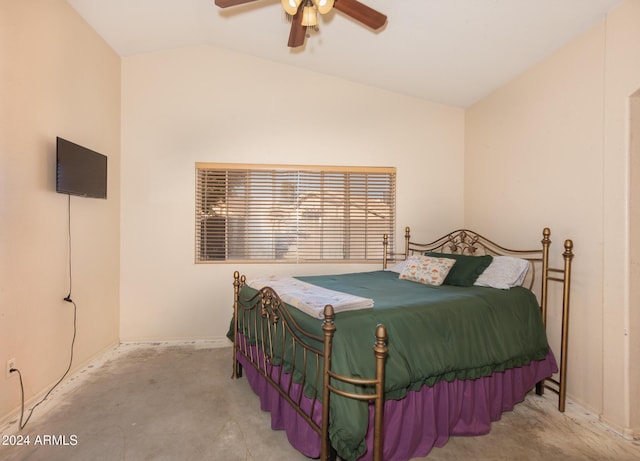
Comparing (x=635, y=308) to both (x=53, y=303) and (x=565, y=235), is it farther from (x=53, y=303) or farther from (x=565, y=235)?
(x=53, y=303)

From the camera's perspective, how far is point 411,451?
66.8 inches

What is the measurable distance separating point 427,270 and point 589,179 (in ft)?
4.27

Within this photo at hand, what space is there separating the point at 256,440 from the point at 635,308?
7.94 feet

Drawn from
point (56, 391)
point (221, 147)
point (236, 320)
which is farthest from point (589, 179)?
point (56, 391)

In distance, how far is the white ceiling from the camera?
232 centimetres

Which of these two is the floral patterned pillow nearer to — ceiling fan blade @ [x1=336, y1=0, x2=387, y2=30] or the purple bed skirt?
the purple bed skirt

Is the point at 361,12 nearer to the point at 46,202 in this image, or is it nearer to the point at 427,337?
the point at 427,337

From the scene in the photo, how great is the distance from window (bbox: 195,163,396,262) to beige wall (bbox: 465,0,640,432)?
1.43 metres

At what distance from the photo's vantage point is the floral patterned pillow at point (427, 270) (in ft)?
8.98

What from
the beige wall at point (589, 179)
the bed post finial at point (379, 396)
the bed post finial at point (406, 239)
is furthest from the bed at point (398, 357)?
the bed post finial at point (406, 239)

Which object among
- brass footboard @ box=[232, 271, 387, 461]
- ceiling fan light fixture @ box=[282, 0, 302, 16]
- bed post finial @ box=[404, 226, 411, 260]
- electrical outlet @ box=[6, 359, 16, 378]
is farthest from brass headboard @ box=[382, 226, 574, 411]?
electrical outlet @ box=[6, 359, 16, 378]

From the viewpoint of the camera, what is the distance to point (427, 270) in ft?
9.29

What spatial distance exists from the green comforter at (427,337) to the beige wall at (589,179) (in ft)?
1.10

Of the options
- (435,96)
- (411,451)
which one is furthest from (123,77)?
(411,451)
